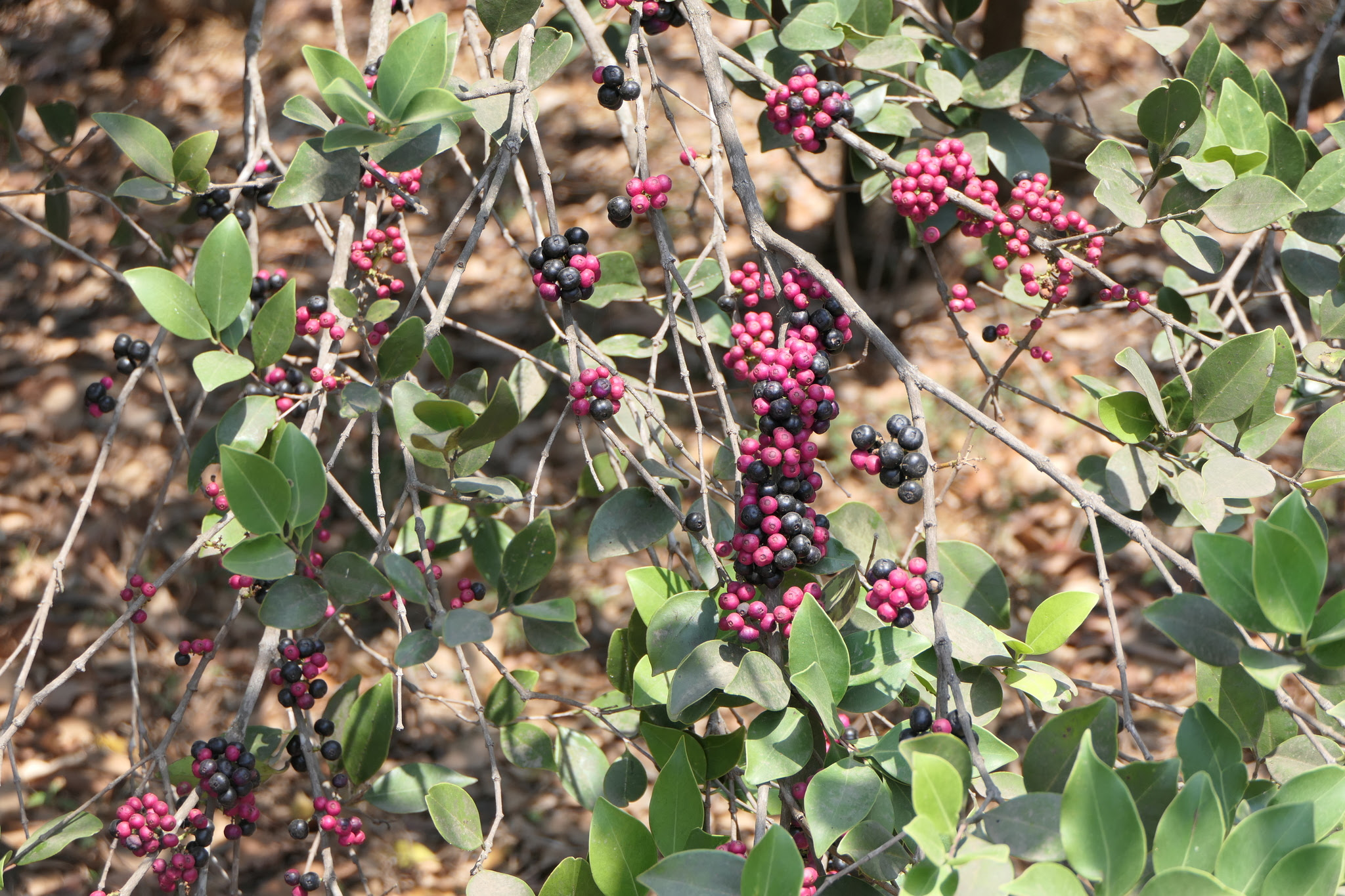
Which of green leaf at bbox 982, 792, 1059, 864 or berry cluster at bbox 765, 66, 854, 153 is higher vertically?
berry cluster at bbox 765, 66, 854, 153

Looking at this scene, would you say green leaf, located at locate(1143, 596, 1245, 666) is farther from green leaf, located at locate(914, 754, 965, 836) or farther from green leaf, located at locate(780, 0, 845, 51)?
green leaf, located at locate(780, 0, 845, 51)

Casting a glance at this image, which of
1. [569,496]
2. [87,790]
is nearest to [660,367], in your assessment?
[569,496]

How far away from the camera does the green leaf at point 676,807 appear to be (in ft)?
3.99

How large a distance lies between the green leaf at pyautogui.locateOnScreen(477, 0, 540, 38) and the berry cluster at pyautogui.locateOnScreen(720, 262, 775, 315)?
0.57 metres

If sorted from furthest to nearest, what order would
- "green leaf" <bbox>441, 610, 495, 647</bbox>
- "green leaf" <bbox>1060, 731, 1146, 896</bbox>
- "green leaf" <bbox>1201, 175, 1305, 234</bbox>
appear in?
1. "green leaf" <bbox>1201, 175, 1305, 234</bbox>
2. "green leaf" <bbox>441, 610, 495, 647</bbox>
3. "green leaf" <bbox>1060, 731, 1146, 896</bbox>

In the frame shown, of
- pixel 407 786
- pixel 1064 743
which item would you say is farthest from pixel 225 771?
pixel 1064 743

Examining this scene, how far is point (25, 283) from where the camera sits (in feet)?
11.8

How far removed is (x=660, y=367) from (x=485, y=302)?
0.79 meters

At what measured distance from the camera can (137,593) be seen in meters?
1.91

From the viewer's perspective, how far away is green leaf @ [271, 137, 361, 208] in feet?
4.76

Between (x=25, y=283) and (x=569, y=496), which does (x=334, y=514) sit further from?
(x=25, y=283)

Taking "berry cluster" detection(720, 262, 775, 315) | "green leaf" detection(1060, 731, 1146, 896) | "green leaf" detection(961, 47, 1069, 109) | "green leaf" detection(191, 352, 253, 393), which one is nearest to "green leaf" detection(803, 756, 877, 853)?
"green leaf" detection(1060, 731, 1146, 896)

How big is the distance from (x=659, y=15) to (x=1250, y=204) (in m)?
1.09

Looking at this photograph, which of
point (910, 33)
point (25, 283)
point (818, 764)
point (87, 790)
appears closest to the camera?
point (818, 764)
